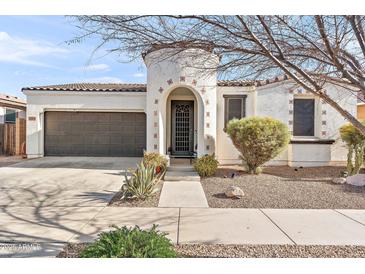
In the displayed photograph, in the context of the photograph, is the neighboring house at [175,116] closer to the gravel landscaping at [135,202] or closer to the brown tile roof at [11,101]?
the gravel landscaping at [135,202]

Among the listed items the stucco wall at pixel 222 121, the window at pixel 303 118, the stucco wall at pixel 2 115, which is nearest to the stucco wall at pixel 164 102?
the stucco wall at pixel 222 121

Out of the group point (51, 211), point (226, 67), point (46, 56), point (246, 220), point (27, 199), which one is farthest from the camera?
point (27, 199)

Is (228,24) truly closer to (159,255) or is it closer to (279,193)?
(159,255)

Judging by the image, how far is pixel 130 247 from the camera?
3818 mm

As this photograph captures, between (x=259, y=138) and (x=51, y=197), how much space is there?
22.4 ft

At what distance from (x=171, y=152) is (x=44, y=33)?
400 inches

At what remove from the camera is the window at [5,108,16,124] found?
21.1 meters

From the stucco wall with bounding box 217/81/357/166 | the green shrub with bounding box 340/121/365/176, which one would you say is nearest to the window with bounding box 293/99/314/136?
the stucco wall with bounding box 217/81/357/166

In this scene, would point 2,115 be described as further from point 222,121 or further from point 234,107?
point 234,107

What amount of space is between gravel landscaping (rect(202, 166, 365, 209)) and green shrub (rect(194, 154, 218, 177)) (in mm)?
279

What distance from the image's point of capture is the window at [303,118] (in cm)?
1395

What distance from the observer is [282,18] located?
396 centimetres

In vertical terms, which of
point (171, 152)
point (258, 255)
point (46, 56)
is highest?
point (46, 56)

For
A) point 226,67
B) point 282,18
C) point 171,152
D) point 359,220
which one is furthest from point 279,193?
point 171,152
